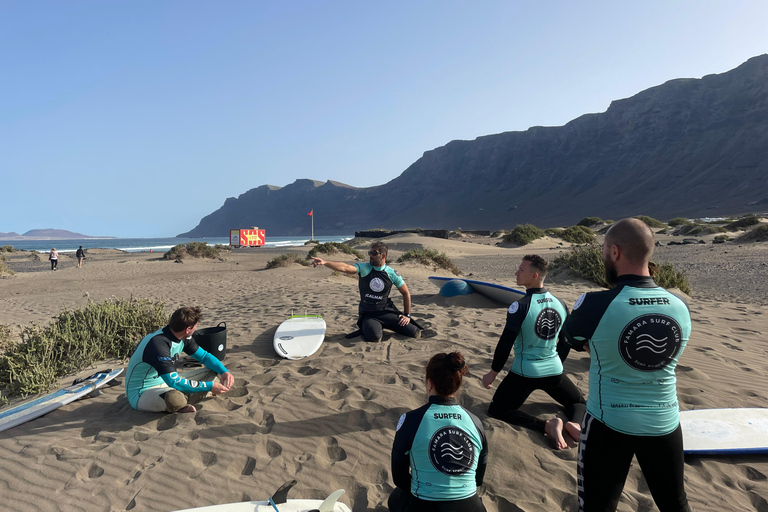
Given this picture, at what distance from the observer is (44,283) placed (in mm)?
16734

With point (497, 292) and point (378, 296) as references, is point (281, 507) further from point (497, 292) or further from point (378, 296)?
point (497, 292)

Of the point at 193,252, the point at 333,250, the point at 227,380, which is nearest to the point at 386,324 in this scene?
the point at 227,380

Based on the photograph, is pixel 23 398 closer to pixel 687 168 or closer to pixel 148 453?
pixel 148 453

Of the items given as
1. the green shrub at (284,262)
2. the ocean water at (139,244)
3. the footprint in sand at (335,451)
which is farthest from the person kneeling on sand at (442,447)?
the ocean water at (139,244)

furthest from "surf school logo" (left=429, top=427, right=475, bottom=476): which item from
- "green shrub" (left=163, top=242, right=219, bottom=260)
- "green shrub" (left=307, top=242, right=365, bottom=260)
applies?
"green shrub" (left=163, top=242, right=219, bottom=260)

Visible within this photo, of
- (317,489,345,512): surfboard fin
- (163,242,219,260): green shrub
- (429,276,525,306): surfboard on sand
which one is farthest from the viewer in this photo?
(163,242,219,260): green shrub

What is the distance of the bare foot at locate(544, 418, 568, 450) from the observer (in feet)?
10.7

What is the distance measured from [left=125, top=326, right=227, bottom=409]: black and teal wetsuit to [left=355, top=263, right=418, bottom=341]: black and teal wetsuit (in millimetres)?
2471

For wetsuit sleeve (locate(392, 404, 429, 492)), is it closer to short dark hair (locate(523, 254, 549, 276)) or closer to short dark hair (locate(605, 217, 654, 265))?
short dark hair (locate(605, 217, 654, 265))

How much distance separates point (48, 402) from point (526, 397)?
457cm

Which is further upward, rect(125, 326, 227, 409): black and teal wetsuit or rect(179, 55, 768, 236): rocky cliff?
rect(179, 55, 768, 236): rocky cliff

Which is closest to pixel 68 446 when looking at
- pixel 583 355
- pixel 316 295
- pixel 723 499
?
pixel 723 499

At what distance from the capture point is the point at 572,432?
3.31 meters

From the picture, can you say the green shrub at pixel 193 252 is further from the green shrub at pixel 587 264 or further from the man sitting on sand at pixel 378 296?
the man sitting on sand at pixel 378 296
